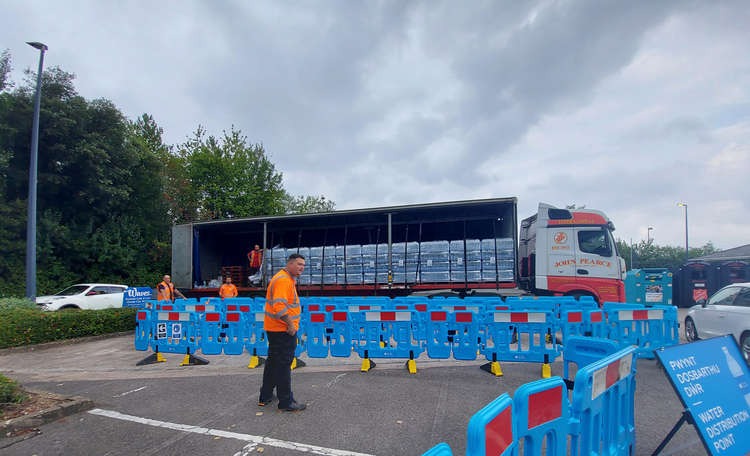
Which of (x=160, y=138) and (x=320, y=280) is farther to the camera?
(x=160, y=138)

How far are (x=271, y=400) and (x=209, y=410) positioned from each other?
30.0 inches

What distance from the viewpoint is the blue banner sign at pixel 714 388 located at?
9.82ft

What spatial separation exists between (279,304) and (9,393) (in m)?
3.60

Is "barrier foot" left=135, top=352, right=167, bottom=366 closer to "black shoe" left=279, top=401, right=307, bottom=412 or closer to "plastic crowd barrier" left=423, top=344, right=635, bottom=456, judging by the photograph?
"black shoe" left=279, top=401, right=307, bottom=412

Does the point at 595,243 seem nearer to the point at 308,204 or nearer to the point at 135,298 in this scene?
the point at 135,298

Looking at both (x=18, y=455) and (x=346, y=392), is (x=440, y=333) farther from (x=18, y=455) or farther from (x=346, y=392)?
(x=18, y=455)

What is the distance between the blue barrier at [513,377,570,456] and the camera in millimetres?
2303

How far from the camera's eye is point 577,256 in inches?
A: 418

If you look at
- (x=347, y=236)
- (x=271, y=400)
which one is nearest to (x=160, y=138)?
(x=347, y=236)

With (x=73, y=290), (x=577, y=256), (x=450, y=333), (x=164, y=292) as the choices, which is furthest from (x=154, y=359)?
(x=73, y=290)

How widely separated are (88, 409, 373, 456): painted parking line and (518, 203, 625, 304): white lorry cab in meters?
8.50

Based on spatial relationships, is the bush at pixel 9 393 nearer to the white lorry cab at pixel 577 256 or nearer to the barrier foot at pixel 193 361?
the barrier foot at pixel 193 361

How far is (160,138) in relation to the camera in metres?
30.9

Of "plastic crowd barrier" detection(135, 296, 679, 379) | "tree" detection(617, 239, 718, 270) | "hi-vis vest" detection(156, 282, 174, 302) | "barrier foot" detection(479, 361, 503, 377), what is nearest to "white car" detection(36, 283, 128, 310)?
"hi-vis vest" detection(156, 282, 174, 302)
